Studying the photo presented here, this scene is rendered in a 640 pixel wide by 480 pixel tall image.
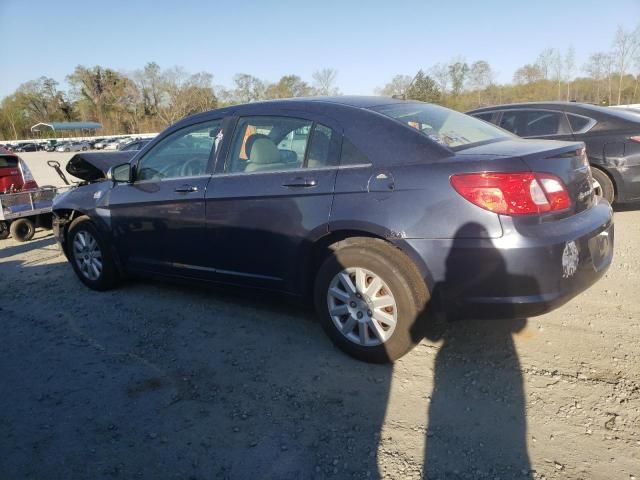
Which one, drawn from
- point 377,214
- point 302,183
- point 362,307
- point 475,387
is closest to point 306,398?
point 362,307

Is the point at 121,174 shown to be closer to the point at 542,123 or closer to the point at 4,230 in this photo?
the point at 4,230

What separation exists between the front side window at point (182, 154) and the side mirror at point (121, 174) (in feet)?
0.29

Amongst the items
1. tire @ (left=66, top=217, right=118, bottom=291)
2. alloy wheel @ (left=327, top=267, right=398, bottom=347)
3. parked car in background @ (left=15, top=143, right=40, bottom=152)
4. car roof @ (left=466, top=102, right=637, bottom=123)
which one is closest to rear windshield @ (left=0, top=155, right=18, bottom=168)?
tire @ (left=66, top=217, right=118, bottom=291)

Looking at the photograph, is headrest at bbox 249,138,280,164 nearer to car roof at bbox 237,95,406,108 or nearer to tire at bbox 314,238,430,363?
car roof at bbox 237,95,406,108

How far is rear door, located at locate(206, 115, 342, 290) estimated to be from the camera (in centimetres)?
322

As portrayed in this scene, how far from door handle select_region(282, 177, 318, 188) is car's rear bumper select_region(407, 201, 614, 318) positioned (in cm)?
80

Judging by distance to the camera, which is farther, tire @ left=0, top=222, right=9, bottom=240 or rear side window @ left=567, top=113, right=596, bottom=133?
tire @ left=0, top=222, right=9, bottom=240

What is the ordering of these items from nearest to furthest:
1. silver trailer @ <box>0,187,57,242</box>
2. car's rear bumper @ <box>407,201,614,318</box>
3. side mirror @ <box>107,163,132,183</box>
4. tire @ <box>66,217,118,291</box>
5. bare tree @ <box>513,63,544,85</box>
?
car's rear bumper @ <box>407,201,614,318</box>
side mirror @ <box>107,163,132,183</box>
tire @ <box>66,217,118,291</box>
silver trailer @ <box>0,187,57,242</box>
bare tree @ <box>513,63,544,85</box>

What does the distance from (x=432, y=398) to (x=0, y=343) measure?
3342 mm

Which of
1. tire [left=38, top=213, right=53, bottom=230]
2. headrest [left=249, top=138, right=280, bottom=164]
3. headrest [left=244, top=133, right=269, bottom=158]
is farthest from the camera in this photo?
tire [left=38, top=213, right=53, bottom=230]

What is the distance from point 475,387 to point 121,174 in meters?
3.46

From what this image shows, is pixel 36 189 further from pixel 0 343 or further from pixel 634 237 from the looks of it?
pixel 634 237

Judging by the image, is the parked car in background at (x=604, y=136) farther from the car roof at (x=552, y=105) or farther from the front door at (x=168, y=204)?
the front door at (x=168, y=204)

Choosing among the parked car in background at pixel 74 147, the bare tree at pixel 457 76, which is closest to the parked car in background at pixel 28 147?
the parked car in background at pixel 74 147
